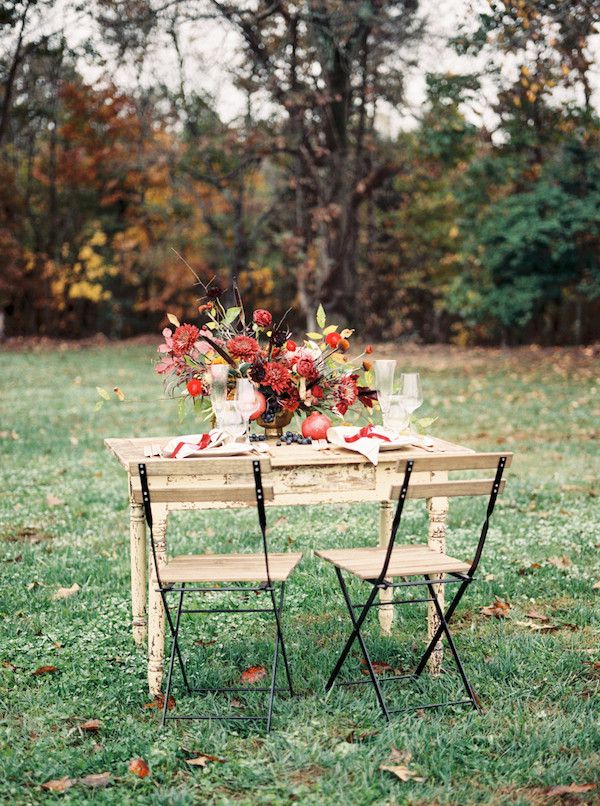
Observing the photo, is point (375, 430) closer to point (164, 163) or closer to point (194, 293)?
point (164, 163)

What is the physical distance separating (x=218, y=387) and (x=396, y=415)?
903 millimetres

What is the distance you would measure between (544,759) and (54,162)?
32314mm

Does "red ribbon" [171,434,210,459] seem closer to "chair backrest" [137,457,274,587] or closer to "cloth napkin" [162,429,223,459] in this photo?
"cloth napkin" [162,429,223,459]

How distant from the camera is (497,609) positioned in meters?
5.44

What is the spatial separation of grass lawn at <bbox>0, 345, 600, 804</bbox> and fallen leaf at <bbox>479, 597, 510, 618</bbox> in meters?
0.07

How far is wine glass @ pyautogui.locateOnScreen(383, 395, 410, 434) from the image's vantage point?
485 cm

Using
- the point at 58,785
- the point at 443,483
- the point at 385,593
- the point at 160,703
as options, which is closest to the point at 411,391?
the point at 443,483

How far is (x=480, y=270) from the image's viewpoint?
25.1 meters

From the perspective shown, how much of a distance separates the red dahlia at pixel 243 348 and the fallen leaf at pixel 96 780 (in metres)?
2.04

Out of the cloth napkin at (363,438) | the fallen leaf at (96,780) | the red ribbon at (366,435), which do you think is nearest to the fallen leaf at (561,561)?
the cloth napkin at (363,438)

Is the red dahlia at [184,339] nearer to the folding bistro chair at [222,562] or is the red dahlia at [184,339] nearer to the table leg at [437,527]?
the folding bistro chair at [222,562]

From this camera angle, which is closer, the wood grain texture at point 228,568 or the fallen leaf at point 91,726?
the fallen leaf at point 91,726

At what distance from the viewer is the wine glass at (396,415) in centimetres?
485

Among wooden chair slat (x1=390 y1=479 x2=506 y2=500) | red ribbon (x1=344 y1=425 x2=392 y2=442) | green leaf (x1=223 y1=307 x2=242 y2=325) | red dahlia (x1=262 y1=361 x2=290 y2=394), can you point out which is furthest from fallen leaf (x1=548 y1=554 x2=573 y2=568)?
green leaf (x1=223 y1=307 x2=242 y2=325)
